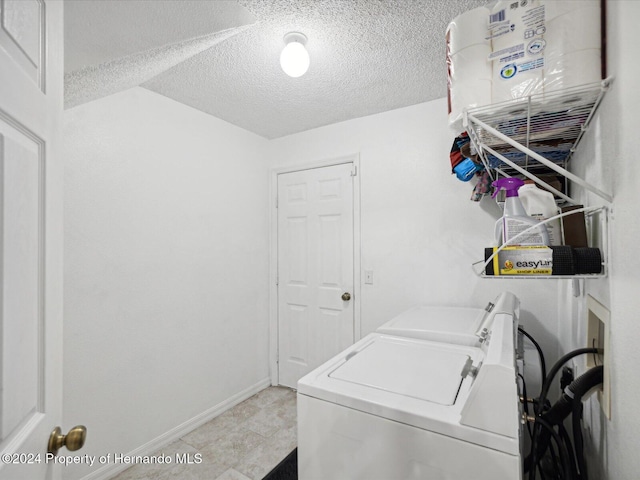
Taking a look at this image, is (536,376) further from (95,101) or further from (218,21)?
(95,101)

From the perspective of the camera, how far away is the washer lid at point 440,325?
145 centimetres

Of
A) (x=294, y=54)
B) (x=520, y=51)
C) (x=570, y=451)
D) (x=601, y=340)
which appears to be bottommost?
(x=570, y=451)

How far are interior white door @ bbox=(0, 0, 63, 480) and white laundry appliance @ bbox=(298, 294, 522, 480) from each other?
72cm

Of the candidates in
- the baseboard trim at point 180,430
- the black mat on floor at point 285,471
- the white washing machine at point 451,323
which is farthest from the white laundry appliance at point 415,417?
the baseboard trim at point 180,430

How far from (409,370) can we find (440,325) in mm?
562

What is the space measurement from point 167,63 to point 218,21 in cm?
42

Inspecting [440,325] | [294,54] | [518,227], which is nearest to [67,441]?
[518,227]

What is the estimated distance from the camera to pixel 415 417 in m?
0.89

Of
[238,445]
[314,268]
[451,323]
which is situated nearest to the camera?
[451,323]

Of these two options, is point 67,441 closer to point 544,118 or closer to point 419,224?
point 544,118

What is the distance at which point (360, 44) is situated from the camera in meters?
1.66

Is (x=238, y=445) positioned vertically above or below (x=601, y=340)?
below

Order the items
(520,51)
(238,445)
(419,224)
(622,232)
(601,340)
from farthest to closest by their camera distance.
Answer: (419,224) → (238,445) → (601,340) → (520,51) → (622,232)

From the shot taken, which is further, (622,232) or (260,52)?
(260,52)
